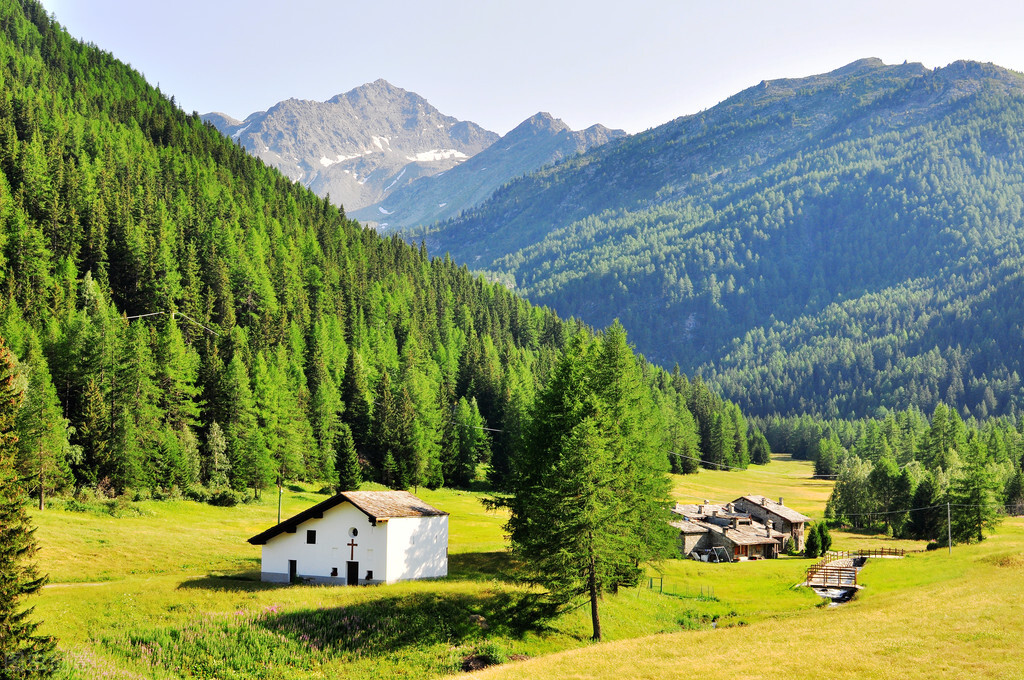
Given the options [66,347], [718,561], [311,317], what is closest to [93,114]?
[311,317]

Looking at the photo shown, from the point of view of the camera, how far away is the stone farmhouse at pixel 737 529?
323 ft

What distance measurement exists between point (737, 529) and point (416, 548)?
196 feet

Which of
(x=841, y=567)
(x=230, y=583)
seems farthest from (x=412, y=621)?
(x=841, y=567)

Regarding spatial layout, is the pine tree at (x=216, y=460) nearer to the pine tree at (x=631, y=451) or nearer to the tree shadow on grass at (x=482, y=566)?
the tree shadow on grass at (x=482, y=566)

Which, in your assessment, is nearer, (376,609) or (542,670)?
(542,670)

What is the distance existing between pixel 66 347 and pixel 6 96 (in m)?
81.7

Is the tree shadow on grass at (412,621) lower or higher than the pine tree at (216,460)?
lower

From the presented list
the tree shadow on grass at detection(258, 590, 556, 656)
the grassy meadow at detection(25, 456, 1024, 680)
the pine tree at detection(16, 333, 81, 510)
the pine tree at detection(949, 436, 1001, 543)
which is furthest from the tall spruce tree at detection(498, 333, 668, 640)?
the pine tree at detection(949, 436, 1001, 543)

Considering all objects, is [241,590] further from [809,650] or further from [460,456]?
[460,456]

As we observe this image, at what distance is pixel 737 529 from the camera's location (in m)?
104

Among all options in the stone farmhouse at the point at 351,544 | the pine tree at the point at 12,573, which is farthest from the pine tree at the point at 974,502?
the pine tree at the point at 12,573

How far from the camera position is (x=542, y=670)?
37562 mm

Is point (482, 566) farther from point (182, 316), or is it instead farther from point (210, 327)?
point (210, 327)

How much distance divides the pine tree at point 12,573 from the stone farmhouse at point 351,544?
76.0ft
